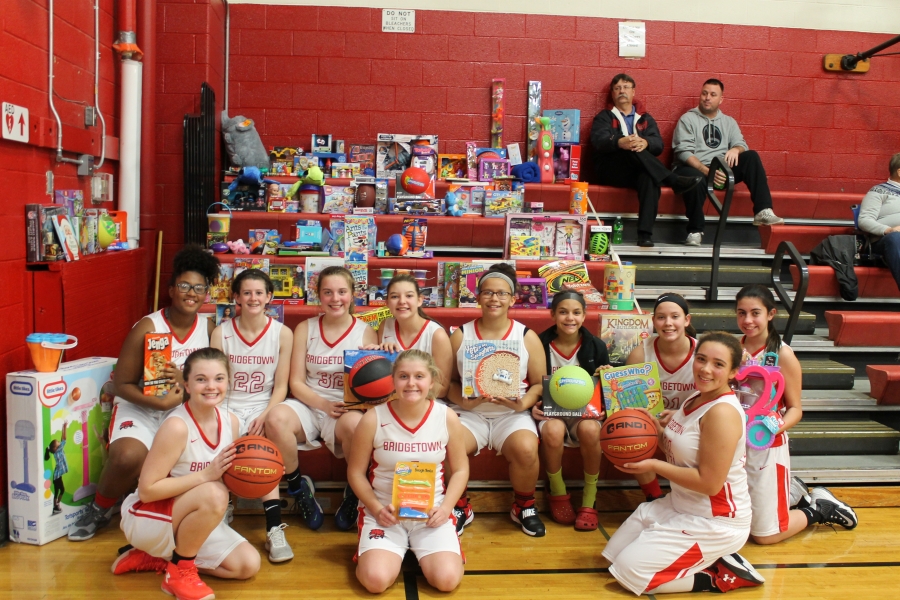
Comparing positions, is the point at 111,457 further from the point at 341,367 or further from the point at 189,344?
the point at 341,367

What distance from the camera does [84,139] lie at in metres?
3.98

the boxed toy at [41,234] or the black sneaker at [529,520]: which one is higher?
the boxed toy at [41,234]

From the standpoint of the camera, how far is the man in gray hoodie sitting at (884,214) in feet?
16.6

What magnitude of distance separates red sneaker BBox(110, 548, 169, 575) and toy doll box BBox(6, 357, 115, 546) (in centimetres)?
44

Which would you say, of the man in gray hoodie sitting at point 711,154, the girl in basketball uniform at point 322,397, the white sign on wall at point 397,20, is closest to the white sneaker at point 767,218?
the man in gray hoodie sitting at point 711,154

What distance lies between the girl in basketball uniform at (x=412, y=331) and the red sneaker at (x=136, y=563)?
129cm

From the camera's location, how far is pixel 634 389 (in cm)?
339

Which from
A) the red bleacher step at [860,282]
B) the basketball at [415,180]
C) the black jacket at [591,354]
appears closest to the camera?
the black jacket at [591,354]

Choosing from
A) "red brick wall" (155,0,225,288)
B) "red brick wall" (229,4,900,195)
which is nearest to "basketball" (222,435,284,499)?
"red brick wall" (155,0,225,288)

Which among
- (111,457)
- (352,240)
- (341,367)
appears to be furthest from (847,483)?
(111,457)

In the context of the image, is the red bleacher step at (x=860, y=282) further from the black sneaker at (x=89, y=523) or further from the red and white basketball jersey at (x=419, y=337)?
the black sneaker at (x=89, y=523)

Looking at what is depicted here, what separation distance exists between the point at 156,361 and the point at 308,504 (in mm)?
918

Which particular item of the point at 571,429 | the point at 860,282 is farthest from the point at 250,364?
the point at 860,282

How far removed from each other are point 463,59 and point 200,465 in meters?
4.40
